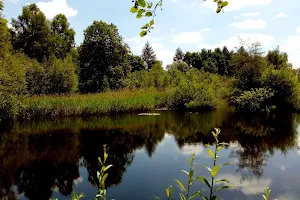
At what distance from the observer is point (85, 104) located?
22141mm

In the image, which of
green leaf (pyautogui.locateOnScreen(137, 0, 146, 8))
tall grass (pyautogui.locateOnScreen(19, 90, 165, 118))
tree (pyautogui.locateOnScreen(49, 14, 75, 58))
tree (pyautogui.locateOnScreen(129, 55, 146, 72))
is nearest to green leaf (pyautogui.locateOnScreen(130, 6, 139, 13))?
green leaf (pyautogui.locateOnScreen(137, 0, 146, 8))

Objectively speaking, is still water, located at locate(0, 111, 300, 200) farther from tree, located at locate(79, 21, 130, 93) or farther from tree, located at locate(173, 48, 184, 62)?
tree, located at locate(173, 48, 184, 62)

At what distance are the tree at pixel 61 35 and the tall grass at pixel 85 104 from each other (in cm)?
2414

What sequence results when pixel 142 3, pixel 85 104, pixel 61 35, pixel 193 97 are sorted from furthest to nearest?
1. pixel 61 35
2. pixel 193 97
3. pixel 85 104
4. pixel 142 3

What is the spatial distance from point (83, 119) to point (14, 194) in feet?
43.0

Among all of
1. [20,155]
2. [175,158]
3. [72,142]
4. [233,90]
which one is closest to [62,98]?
[72,142]

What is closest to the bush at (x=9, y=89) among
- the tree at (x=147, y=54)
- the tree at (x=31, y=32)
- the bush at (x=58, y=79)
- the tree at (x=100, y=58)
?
the bush at (x=58, y=79)

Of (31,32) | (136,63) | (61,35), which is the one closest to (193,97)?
(31,32)

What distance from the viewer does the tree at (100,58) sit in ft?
101

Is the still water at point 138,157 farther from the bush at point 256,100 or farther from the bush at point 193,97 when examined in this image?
the bush at point 193,97

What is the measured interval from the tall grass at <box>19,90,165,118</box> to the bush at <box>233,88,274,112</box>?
7.83 m

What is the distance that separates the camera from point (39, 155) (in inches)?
432

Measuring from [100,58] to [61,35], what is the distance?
2096 cm

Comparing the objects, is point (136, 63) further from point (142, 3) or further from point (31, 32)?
point (142, 3)
